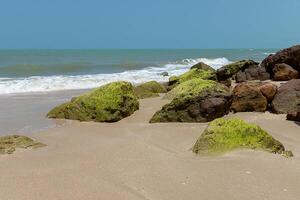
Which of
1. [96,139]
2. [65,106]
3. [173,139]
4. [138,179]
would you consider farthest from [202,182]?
[65,106]

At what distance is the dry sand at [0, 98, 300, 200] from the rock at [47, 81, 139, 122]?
1.69 meters

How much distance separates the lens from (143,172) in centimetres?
427

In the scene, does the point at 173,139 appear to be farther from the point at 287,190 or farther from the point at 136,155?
the point at 287,190

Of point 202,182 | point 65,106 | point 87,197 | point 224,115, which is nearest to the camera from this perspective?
point 87,197

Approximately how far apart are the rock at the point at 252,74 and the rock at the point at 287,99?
3.88 m

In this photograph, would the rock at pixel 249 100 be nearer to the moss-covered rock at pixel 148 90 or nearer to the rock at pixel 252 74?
the moss-covered rock at pixel 148 90

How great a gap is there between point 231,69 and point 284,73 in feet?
5.22

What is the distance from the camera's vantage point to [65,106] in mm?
8375

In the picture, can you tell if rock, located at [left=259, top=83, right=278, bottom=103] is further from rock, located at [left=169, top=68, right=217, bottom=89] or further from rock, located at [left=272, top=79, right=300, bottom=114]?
rock, located at [left=169, top=68, right=217, bottom=89]

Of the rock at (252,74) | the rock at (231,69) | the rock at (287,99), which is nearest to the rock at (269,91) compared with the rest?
the rock at (287,99)

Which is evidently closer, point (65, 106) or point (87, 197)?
point (87, 197)

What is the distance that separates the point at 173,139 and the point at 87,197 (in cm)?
254

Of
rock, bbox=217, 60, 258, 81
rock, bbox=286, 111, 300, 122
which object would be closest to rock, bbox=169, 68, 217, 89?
rock, bbox=217, 60, 258, 81

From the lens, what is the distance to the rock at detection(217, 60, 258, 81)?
12.1 metres
